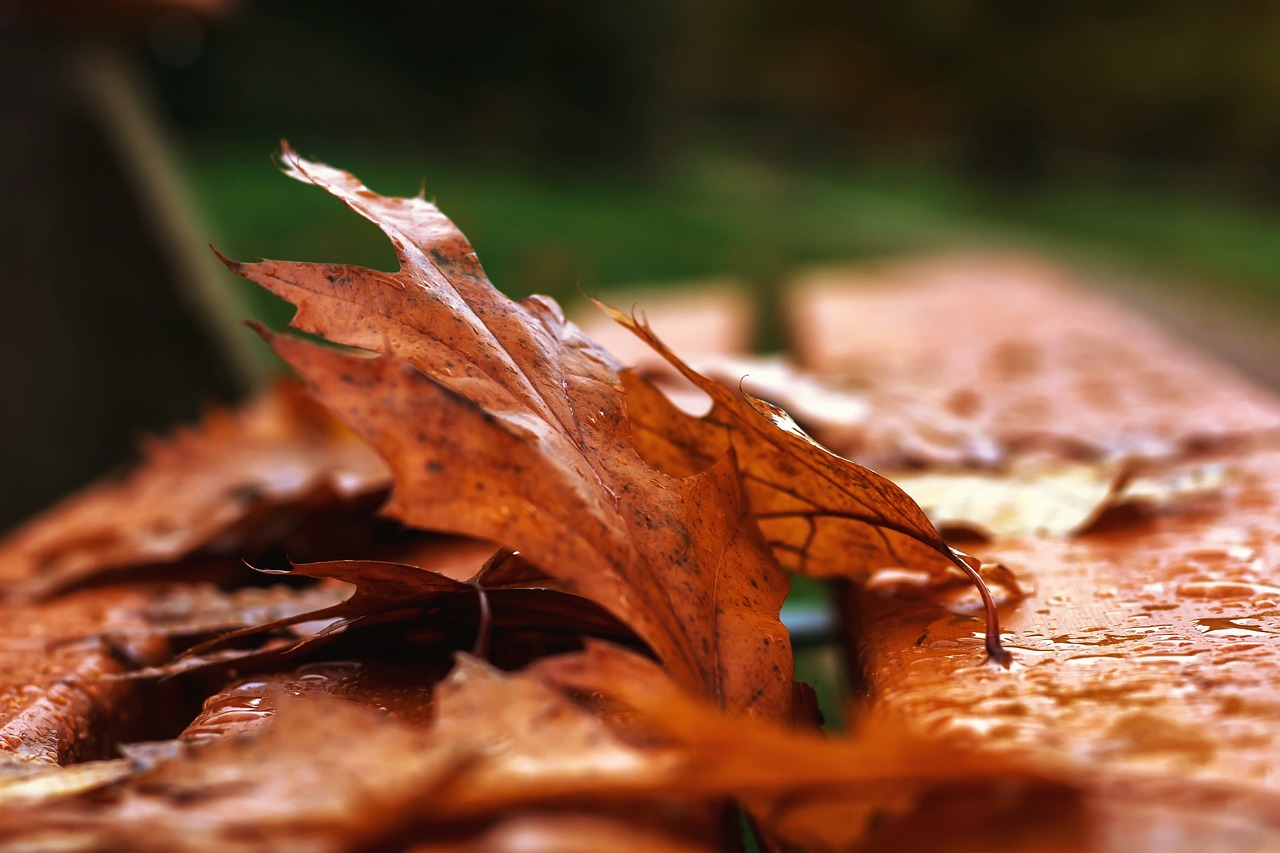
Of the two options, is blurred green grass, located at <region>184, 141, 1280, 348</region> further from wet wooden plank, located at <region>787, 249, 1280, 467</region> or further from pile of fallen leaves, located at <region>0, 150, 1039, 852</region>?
pile of fallen leaves, located at <region>0, 150, 1039, 852</region>

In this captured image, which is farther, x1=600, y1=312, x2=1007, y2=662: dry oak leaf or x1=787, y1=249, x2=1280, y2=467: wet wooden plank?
x1=787, y1=249, x2=1280, y2=467: wet wooden plank

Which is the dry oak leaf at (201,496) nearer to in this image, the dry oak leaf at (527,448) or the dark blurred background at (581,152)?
the dry oak leaf at (527,448)

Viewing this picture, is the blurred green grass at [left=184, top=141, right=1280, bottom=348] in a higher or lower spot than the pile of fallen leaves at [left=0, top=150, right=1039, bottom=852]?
higher

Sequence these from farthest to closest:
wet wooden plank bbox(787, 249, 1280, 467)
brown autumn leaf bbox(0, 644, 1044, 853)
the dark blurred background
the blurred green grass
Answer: the blurred green grass
the dark blurred background
wet wooden plank bbox(787, 249, 1280, 467)
brown autumn leaf bbox(0, 644, 1044, 853)

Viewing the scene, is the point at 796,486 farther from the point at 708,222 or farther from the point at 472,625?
the point at 708,222

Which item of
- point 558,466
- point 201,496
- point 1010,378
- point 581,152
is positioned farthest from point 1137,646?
point 581,152

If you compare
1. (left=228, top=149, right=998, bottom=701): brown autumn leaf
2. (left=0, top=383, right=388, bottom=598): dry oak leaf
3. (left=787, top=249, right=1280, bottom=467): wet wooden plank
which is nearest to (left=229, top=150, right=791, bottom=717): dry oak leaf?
(left=228, top=149, right=998, bottom=701): brown autumn leaf

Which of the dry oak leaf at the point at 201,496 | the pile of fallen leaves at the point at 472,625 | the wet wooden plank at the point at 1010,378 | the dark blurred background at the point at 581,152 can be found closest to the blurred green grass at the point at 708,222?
the dark blurred background at the point at 581,152
